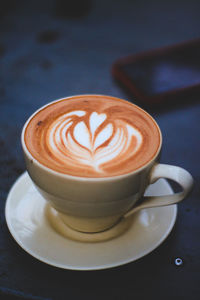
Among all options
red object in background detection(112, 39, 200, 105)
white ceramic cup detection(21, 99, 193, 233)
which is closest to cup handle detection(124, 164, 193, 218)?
white ceramic cup detection(21, 99, 193, 233)

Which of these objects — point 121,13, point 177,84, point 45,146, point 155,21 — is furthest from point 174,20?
point 45,146

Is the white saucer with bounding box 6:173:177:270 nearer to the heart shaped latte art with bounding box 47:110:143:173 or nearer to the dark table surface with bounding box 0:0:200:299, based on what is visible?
the dark table surface with bounding box 0:0:200:299

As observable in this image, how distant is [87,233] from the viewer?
0.67m

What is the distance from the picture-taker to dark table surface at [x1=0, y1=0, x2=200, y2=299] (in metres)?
0.60

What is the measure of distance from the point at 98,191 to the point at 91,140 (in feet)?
0.40

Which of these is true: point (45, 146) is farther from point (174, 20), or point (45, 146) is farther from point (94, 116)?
point (174, 20)

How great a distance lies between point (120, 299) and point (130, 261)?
59 mm

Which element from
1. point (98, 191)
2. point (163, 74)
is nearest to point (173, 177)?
point (98, 191)

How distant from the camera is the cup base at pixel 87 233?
2.16 feet

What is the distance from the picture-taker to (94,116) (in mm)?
709

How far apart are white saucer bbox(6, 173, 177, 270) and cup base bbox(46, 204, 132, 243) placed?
1 cm

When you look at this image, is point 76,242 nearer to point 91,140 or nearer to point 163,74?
point 91,140

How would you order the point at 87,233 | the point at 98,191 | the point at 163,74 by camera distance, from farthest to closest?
the point at 163,74, the point at 87,233, the point at 98,191

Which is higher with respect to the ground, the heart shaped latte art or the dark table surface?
the heart shaped latte art
